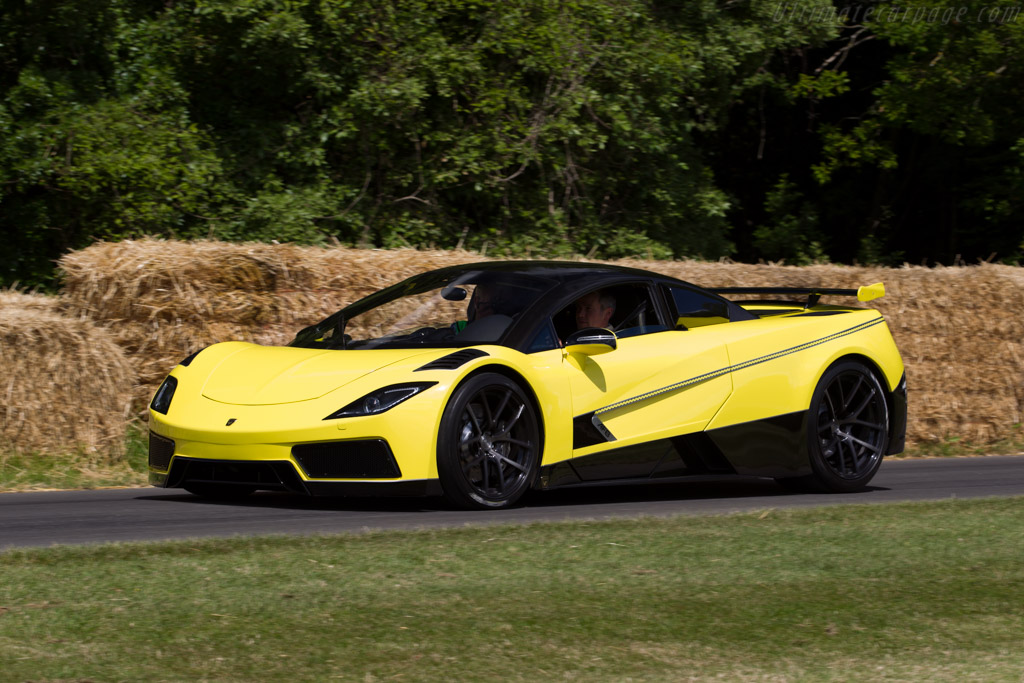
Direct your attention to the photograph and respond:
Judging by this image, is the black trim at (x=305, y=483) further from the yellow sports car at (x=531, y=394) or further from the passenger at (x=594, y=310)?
the passenger at (x=594, y=310)

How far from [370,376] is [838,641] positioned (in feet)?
11.2

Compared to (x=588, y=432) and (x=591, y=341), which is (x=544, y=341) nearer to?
(x=591, y=341)

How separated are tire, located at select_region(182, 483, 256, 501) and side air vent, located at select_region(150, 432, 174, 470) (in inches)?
7.1

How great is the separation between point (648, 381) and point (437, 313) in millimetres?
1344

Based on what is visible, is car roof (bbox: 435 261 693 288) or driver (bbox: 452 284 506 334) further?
car roof (bbox: 435 261 693 288)

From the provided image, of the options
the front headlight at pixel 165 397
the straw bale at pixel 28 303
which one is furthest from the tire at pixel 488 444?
the straw bale at pixel 28 303

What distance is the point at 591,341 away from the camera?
789cm

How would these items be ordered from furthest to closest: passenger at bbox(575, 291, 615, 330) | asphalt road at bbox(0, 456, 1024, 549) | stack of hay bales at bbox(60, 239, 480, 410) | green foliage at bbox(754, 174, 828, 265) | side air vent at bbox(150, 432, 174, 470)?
green foliage at bbox(754, 174, 828, 265) → stack of hay bales at bbox(60, 239, 480, 410) → passenger at bbox(575, 291, 615, 330) → side air vent at bbox(150, 432, 174, 470) → asphalt road at bbox(0, 456, 1024, 549)

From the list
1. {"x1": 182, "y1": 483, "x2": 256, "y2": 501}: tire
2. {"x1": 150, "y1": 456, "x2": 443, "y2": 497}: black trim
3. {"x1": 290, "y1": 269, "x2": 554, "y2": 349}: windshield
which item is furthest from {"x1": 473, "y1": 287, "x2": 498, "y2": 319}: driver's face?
{"x1": 182, "y1": 483, "x2": 256, "y2": 501}: tire

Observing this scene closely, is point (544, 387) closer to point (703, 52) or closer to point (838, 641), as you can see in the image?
point (838, 641)

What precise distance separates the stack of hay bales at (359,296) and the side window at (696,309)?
3.25 metres

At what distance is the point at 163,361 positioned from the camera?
10.5 m

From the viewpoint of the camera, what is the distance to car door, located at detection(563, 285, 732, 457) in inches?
317

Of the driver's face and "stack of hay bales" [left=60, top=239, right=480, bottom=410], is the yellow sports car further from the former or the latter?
"stack of hay bales" [left=60, top=239, right=480, bottom=410]
